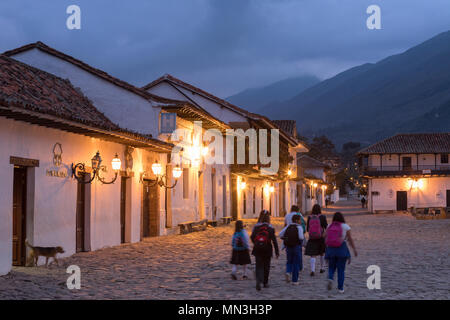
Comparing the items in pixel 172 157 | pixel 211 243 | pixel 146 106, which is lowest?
pixel 211 243

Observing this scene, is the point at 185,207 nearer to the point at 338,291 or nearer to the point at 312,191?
the point at 338,291

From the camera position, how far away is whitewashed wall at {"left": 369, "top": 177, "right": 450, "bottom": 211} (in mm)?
53375

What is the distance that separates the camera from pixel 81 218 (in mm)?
15602

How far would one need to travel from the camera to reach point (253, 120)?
112 feet

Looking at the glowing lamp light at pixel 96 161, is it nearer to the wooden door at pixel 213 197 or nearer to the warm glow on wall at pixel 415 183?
the wooden door at pixel 213 197

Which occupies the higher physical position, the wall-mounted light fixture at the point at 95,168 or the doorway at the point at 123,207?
the wall-mounted light fixture at the point at 95,168

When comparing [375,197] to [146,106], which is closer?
[146,106]

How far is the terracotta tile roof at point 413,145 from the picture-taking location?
5425cm

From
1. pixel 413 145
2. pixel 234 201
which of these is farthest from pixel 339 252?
pixel 413 145

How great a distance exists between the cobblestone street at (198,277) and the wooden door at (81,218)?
500 mm

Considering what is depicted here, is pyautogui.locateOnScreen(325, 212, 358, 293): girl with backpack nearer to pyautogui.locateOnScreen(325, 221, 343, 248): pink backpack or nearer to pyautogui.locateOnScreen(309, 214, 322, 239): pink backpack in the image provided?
pyautogui.locateOnScreen(325, 221, 343, 248): pink backpack

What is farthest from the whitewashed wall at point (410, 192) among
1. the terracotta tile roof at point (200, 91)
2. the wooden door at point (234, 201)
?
the wooden door at point (234, 201)

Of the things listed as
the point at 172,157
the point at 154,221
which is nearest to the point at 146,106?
the point at 172,157
